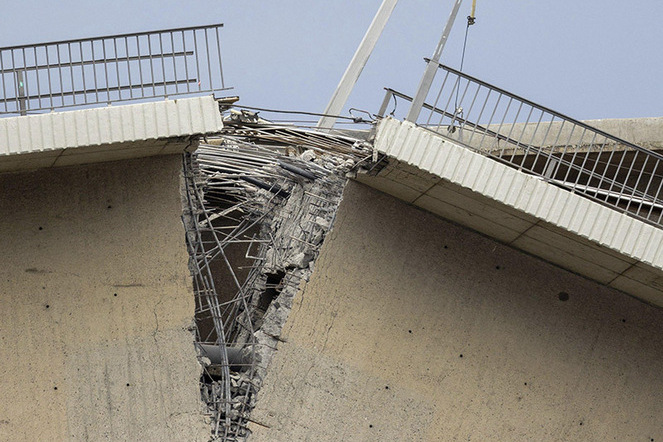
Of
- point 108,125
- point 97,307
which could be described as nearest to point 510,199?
point 108,125

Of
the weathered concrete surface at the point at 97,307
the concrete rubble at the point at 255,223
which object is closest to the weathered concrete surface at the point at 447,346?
the concrete rubble at the point at 255,223

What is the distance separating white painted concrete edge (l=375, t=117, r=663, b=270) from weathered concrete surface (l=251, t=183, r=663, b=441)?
3.61 ft

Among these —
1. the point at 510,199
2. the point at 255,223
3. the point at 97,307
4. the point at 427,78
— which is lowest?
the point at 97,307

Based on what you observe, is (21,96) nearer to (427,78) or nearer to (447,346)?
(427,78)

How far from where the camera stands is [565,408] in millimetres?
9750

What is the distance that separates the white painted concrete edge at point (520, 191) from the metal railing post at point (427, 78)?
159 millimetres

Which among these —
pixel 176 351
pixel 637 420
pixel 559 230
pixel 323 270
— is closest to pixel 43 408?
pixel 176 351

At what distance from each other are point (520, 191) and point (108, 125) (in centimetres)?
329

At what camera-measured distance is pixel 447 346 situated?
9.57m

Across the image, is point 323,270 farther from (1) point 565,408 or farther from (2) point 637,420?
(2) point 637,420

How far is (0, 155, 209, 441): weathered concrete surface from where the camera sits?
8.60 m

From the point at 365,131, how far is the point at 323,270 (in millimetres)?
1430

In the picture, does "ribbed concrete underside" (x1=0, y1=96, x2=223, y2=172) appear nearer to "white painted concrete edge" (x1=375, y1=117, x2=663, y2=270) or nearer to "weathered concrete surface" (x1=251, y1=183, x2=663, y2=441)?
"white painted concrete edge" (x1=375, y1=117, x2=663, y2=270)

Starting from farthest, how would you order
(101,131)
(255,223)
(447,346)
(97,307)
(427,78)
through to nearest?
(255,223)
(447,346)
(97,307)
(427,78)
(101,131)
